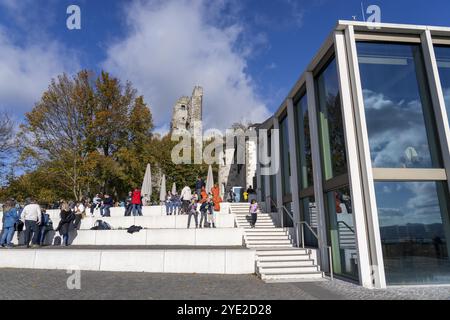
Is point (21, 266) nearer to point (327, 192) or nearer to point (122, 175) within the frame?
point (327, 192)

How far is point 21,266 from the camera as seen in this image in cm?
1011

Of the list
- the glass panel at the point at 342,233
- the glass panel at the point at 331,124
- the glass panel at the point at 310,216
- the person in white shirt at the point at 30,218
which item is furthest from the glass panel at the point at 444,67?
the person in white shirt at the point at 30,218

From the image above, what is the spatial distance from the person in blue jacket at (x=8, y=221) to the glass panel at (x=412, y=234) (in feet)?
41.9

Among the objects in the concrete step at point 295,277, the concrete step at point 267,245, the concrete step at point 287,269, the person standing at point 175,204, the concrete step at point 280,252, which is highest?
the person standing at point 175,204

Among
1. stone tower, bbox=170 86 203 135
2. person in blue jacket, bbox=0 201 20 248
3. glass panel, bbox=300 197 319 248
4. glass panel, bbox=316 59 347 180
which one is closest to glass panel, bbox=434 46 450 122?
glass panel, bbox=316 59 347 180

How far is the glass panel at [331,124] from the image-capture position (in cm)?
909

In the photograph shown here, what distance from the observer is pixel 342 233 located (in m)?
8.84

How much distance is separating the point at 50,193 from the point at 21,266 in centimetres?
1575

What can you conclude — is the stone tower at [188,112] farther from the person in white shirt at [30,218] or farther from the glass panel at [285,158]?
the person in white shirt at [30,218]

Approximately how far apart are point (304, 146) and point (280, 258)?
459 cm

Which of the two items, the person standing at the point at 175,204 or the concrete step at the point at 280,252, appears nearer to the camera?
the concrete step at the point at 280,252

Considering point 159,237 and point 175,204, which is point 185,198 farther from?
point 159,237

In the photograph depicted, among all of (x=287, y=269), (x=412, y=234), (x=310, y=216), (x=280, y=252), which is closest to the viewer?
(x=412, y=234)

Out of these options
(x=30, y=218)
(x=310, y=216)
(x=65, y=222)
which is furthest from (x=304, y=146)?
(x=30, y=218)
